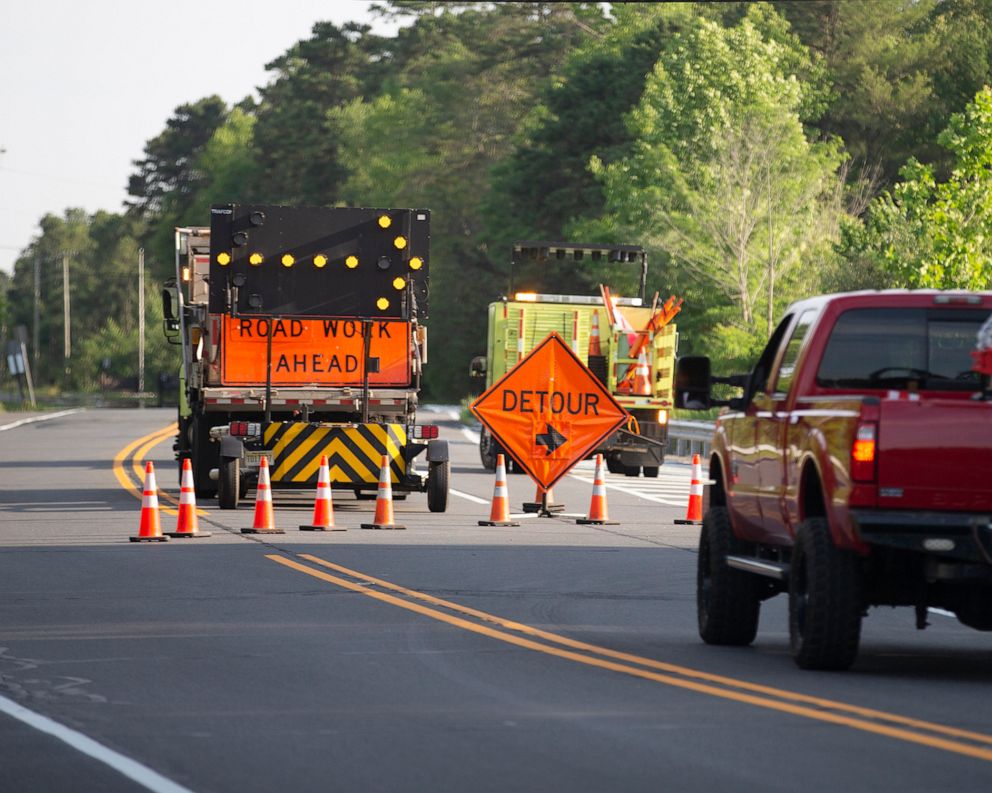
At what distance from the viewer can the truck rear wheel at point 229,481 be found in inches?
992

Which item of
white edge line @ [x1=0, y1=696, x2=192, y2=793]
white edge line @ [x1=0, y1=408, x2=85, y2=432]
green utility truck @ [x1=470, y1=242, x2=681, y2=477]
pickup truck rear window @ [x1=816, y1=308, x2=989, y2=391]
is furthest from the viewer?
white edge line @ [x1=0, y1=408, x2=85, y2=432]

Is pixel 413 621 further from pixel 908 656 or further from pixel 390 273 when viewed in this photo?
pixel 390 273

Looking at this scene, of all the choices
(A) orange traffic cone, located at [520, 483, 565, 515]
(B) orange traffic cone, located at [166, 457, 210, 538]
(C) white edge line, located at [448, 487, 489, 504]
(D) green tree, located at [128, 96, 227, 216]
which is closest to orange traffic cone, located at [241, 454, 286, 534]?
(B) orange traffic cone, located at [166, 457, 210, 538]

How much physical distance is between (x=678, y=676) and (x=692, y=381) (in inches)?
86.3

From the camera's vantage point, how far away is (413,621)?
47.0 feet

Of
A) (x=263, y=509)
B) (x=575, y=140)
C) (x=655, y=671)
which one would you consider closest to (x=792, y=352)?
(x=655, y=671)

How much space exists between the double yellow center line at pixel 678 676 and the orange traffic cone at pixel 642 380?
16821 millimetres

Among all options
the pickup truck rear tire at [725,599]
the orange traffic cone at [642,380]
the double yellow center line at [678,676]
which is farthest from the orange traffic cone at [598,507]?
the pickup truck rear tire at [725,599]

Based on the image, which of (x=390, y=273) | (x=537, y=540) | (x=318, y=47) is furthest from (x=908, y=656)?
(x=318, y=47)

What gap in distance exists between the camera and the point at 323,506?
74.0 ft

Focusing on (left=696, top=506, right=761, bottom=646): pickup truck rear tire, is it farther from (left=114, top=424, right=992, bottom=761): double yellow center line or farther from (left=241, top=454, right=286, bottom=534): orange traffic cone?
(left=241, top=454, right=286, bottom=534): orange traffic cone

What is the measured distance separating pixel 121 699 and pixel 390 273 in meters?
15.8

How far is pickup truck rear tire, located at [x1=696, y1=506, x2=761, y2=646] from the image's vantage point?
1320 centimetres

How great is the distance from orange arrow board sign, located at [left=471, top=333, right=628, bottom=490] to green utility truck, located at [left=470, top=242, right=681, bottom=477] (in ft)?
29.0
